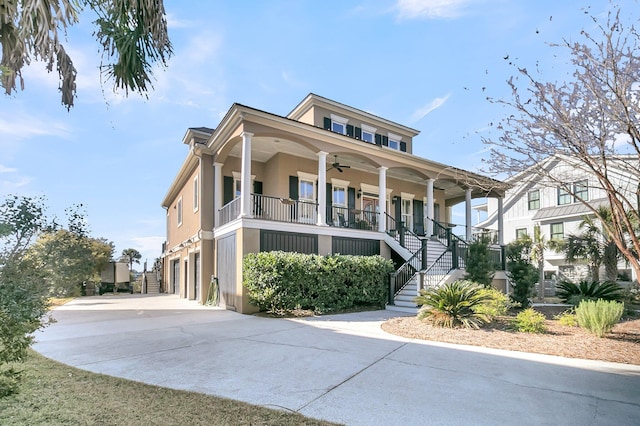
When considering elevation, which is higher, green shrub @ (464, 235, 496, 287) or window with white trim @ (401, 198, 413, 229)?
window with white trim @ (401, 198, 413, 229)

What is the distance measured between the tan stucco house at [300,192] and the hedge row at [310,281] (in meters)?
0.87

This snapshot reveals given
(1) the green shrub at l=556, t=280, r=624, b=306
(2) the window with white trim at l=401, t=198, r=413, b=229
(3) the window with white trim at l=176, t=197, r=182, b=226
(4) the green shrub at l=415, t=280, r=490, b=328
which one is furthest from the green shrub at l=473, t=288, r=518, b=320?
(3) the window with white trim at l=176, t=197, r=182, b=226

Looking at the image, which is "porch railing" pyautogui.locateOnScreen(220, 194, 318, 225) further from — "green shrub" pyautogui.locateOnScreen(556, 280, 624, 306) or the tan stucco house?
"green shrub" pyautogui.locateOnScreen(556, 280, 624, 306)

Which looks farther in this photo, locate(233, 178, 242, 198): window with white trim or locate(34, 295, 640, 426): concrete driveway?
locate(233, 178, 242, 198): window with white trim

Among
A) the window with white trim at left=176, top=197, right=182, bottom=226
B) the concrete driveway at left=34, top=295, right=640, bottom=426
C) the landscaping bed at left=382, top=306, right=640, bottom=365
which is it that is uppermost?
the window with white trim at left=176, top=197, right=182, bottom=226

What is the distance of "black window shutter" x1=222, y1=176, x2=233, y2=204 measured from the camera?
16.0 metres

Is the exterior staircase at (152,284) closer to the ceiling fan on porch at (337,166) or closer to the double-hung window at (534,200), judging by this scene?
the ceiling fan on porch at (337,166)

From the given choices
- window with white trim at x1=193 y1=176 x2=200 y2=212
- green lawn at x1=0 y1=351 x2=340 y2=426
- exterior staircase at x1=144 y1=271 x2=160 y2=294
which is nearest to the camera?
green lawn at x1=0 y1=351 x2=340 y2=426

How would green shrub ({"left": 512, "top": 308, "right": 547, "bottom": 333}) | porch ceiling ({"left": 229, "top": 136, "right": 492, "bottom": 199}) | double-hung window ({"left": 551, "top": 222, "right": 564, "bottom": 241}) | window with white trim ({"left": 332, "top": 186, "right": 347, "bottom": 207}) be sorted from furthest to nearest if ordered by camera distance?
double-hung window ({"left": 551, "top": 222, "right": 564, "bottom": 241}) → window with white trim ({"left": 332, "top": 186, "right": 347, "bottom": 207}) → porch ceiling ({"left": 229, "top": 136, "right": 492, "bottom": 199}) → green shrub ({"left": 512, "top": 308, "right": 547, "bottom": 333})

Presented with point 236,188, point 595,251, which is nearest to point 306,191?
point 236,188

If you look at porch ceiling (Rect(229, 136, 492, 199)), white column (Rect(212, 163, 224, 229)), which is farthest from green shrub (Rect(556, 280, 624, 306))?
white column (Rect(212, 163, 224, 229))

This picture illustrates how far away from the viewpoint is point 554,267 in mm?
26250

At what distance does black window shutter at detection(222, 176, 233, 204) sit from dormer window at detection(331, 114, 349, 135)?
5.91 m

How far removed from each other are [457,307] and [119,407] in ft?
23.7
